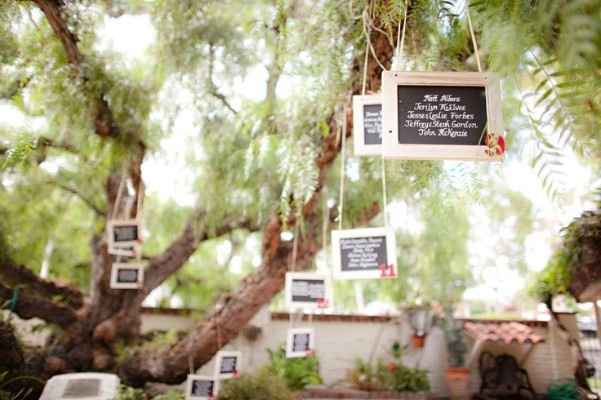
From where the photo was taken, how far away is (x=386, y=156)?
1.56 meters

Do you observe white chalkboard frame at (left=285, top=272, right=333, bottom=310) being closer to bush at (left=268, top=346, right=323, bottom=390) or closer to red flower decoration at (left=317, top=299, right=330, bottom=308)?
red flower decoration at (left=317, top=299, right=330, bottom=308)

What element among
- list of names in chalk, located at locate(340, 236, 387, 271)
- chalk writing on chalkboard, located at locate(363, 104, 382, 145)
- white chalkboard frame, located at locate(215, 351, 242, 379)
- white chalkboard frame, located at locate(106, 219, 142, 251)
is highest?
chalk writing on chalkboard, located at locate(363, 104, 382, 145)

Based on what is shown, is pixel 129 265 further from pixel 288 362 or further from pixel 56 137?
pixel 288 362

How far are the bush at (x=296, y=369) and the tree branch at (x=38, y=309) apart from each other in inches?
89.3

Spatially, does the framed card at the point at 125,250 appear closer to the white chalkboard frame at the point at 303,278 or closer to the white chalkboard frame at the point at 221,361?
the white chalkboard frame at the point at 221,361

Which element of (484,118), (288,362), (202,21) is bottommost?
(288,362)

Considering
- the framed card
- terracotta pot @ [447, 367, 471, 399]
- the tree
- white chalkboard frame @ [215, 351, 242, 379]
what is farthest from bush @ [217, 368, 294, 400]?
terracotta pot @ [447, 367, 471, 399]

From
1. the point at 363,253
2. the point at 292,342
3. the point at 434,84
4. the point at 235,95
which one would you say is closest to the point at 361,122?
the point at 434,84

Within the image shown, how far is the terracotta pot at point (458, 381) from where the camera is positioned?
20.0 feet

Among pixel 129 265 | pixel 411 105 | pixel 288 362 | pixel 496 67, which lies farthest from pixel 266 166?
pixel 288 362

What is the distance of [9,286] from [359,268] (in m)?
3.57

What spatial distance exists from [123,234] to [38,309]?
4.10 ft

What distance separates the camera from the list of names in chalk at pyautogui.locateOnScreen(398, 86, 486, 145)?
158 centimetres

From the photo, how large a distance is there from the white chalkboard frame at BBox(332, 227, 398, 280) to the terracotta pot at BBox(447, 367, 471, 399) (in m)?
4.31
